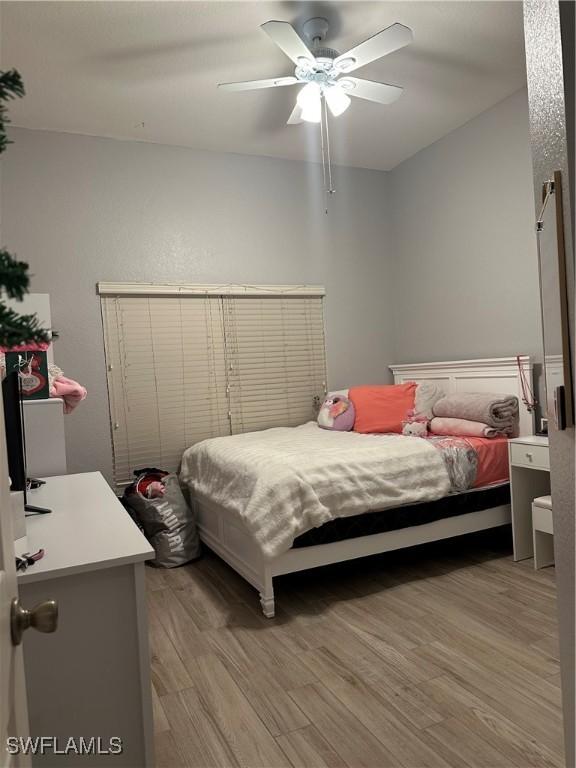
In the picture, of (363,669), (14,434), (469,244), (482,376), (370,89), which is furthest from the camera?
(469,244)

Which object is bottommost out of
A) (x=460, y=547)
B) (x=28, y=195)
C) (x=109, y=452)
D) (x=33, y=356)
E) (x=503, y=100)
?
(x=460, y=547)

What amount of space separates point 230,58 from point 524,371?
2625mm

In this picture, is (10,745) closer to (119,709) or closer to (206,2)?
(119,709)

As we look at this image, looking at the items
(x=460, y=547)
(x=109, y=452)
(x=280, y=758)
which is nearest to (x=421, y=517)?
(x=460, y=547)

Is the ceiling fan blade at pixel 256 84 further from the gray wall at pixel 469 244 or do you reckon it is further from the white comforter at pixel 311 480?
the white comforter at pixel 311 480

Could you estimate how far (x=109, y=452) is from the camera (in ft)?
12.7

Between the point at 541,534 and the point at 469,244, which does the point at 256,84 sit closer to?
the point at 469,244

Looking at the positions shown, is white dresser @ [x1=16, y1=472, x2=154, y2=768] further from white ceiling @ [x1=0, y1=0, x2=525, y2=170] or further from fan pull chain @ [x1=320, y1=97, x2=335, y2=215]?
fan pull chain @ [x1=320, y1=97, x2=335, y2=215]

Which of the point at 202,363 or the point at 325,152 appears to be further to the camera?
the point at 325,152

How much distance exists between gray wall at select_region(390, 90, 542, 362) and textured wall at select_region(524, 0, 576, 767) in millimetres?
2599

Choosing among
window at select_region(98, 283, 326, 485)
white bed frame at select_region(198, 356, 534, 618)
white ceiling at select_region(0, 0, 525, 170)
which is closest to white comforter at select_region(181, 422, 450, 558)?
white bed frame at select_region(198, 356, 534, 618)

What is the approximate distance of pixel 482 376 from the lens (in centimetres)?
386

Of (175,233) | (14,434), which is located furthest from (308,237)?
(14,434)

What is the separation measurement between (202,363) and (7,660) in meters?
3.57
